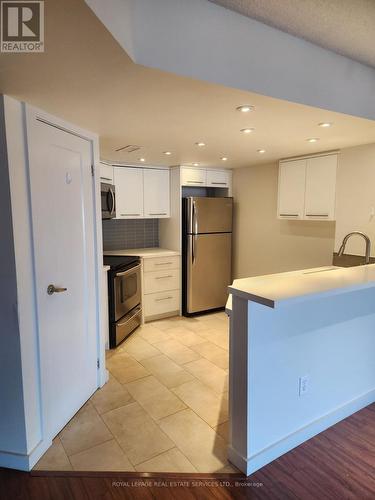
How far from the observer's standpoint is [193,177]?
167 inches

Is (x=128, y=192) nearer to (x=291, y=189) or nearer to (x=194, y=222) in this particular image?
(x=194, y=222)

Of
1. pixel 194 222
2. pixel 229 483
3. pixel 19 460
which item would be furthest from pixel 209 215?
pixel 19 460

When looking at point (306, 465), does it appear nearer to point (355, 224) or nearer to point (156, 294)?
point (355, 224)

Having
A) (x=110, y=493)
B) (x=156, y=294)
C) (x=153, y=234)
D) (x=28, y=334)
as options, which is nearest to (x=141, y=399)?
(x=110, y=493)

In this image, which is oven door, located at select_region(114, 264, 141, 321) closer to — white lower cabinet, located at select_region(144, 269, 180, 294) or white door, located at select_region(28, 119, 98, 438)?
white lower cabinet, located at select_region(144, 269, 180, 294)

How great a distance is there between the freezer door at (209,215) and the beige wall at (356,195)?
160 centimetres

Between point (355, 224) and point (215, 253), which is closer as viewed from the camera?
point (355, 224)

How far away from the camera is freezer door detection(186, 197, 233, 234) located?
161 inches

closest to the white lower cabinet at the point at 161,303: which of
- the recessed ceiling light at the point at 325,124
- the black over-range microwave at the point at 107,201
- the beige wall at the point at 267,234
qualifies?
the beige wall at the point at 267,234

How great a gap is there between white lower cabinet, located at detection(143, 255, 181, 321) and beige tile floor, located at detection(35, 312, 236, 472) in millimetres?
700

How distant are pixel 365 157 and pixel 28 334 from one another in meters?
3.07

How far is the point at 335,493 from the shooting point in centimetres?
164

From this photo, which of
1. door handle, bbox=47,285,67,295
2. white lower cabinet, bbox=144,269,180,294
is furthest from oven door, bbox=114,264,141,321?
door handle, bbox=47,285,67,295

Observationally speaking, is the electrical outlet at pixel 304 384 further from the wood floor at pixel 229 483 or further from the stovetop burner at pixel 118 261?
the stovetop burner at pixel 118 261
